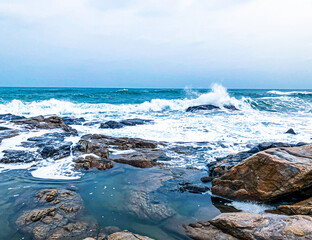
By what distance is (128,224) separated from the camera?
3248 millimetres

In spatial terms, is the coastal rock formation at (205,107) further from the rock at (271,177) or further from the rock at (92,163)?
the rock at (271,177)

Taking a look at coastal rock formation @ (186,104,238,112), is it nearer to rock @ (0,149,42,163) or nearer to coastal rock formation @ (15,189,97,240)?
rock @ (0,149,42,163)

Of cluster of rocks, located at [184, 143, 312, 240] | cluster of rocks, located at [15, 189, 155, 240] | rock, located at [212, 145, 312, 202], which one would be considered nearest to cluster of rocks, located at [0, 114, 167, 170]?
cluster of rocks, located at [15, 189, 155, 240]

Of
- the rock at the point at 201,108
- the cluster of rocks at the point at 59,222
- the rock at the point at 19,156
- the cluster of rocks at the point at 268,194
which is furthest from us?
the rock at the point at 201,108

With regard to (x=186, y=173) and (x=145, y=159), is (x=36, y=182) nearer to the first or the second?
(x=145, y=159)

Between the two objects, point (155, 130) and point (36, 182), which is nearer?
point (36, 182)

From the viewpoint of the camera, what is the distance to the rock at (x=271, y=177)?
3.51 metres

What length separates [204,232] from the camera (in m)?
2.91

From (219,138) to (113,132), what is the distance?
4.70 m

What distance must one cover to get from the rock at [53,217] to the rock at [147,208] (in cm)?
74

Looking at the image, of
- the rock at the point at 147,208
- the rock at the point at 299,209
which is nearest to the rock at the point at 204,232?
the rock at the point at 147,208

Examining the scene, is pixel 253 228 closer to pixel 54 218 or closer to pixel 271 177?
pixel 271 177

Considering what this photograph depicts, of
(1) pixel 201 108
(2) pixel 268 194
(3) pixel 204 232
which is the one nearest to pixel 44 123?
(3) pixel 204 232

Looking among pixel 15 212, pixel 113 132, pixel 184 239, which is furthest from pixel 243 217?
pixel 113 132
